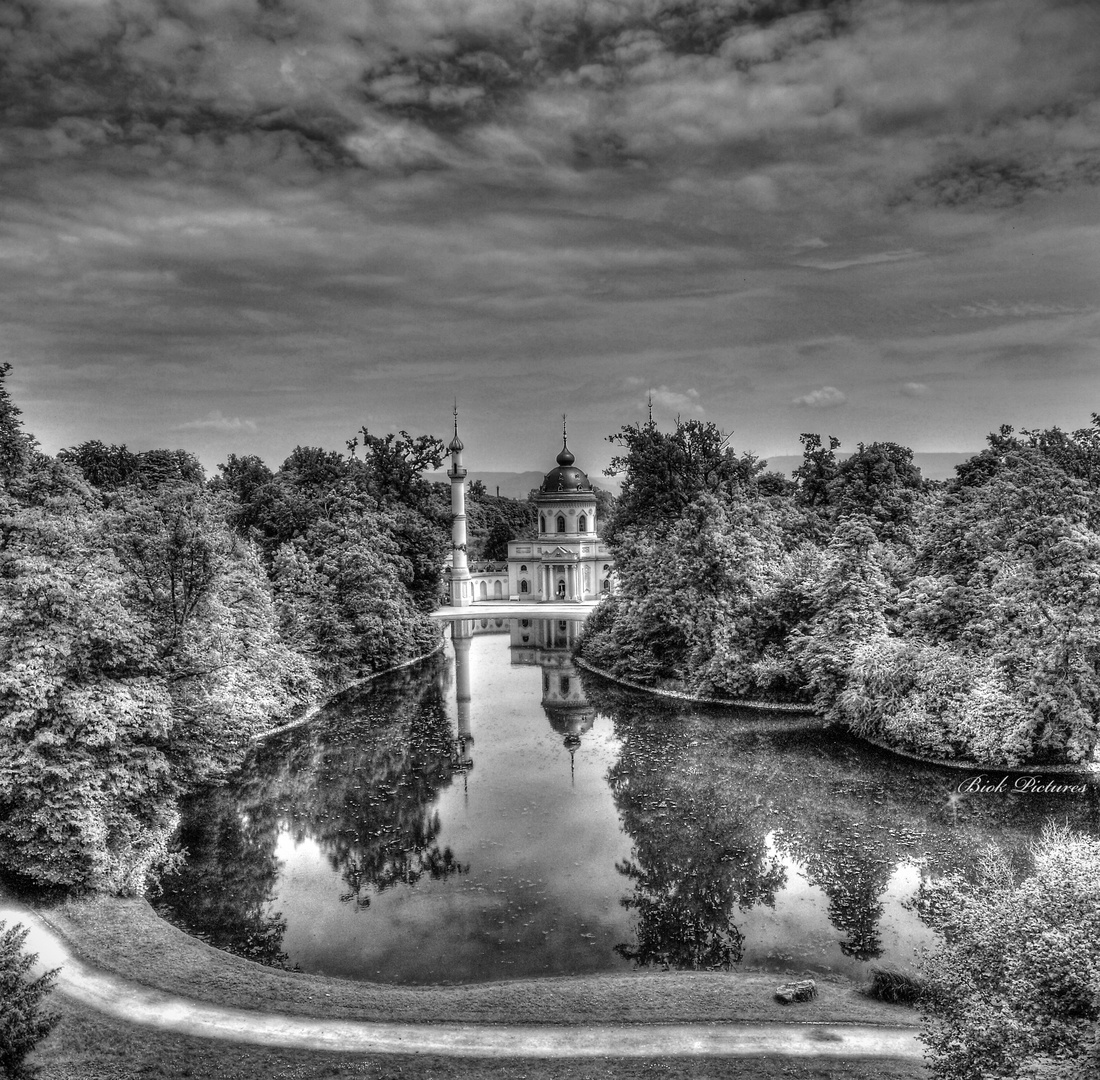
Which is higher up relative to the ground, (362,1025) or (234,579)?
(234,579)

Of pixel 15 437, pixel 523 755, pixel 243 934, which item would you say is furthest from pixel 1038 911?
pixel 15 437

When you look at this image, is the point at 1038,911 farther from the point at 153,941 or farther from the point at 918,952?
the point at 153,941

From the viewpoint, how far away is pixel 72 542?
22.2m

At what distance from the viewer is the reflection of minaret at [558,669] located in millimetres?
35781

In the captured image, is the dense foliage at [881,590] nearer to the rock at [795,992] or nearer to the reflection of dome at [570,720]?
the reflection of dome at [570,720]

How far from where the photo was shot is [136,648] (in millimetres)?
21156

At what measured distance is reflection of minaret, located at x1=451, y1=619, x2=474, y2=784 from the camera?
101 ft

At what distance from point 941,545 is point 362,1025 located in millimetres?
27858

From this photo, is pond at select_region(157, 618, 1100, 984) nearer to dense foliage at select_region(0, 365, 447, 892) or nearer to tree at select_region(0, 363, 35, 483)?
dense foliage at select_region(0, 365, 447, 892)

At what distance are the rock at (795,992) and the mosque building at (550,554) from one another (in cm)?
5792

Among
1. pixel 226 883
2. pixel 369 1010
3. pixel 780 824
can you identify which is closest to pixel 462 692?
pixel 780 824

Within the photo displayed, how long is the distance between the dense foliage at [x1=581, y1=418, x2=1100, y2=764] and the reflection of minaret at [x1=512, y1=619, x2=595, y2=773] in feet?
8.00

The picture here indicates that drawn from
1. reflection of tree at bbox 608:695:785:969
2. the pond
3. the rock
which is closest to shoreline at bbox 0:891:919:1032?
the rock

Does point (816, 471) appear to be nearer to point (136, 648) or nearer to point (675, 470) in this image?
point (675, 470)
